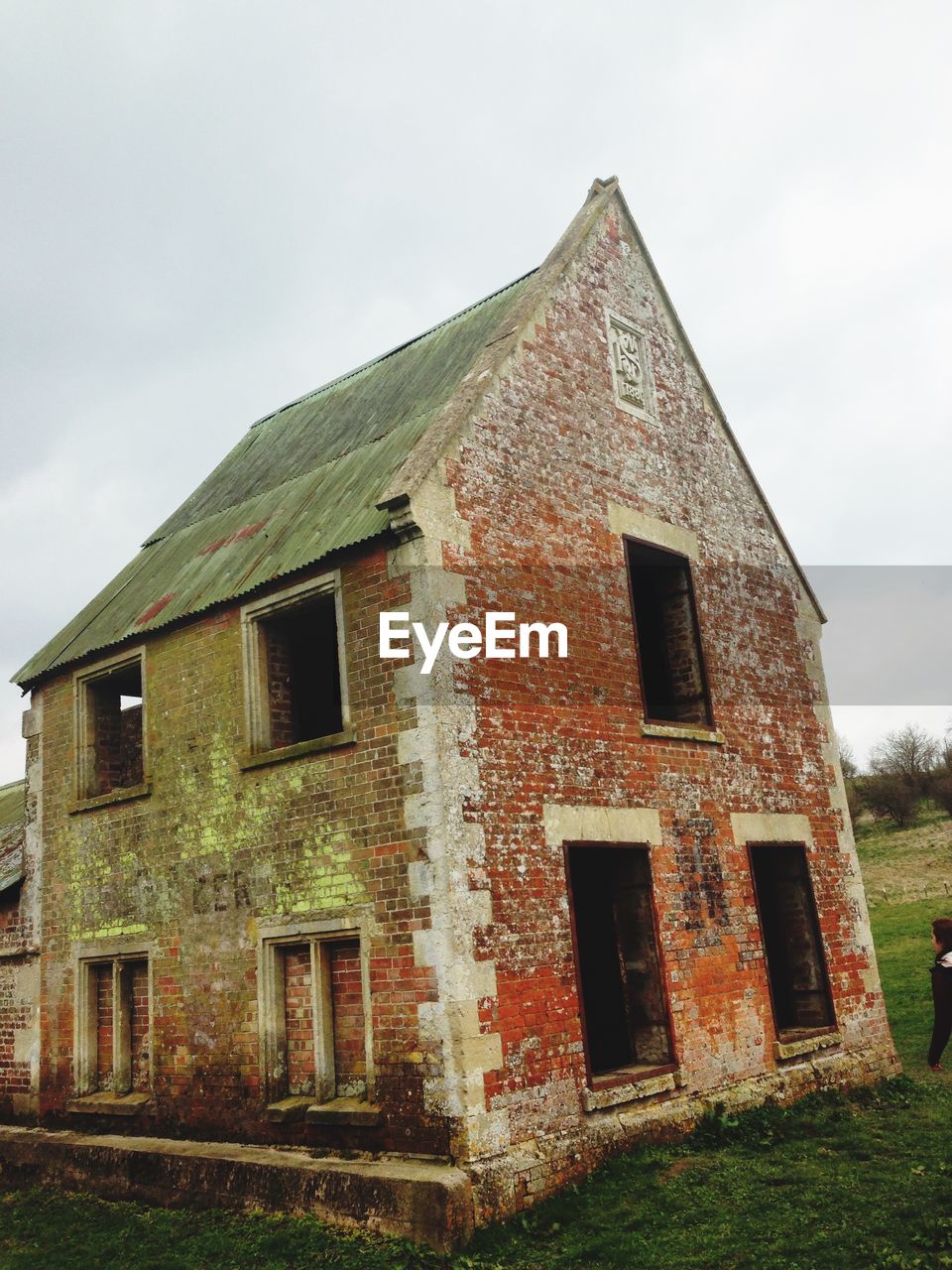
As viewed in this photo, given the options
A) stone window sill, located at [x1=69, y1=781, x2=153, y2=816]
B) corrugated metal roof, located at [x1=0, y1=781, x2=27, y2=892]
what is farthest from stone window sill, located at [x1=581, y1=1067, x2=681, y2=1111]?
corrugated metal roof, located at [x1=0, y1=781, x2=27, y2=892]

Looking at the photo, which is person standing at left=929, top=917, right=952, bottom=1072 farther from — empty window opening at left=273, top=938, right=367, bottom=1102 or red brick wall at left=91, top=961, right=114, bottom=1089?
red brick wall at left=91, top=961, right=114, bottom=1089

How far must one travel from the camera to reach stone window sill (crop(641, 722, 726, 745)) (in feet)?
34.5

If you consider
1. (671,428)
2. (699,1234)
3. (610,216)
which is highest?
(610,216)

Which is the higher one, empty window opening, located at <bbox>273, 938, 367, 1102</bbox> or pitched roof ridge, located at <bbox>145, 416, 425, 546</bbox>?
pitched roof ridge, located at <bbox>145, 416, 425, 546</bbox>

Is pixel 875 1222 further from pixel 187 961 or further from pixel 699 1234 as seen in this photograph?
pixel 187 961

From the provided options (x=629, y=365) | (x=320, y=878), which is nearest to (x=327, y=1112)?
(x=320, y=878)

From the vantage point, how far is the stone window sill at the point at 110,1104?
1033 centimetres

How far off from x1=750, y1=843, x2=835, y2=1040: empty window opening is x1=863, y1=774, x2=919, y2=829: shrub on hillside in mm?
35161

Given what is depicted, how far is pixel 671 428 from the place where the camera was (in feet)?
41.0

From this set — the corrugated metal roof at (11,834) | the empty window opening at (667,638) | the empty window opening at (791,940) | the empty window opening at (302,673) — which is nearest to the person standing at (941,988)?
the empty window opening at (791,940)

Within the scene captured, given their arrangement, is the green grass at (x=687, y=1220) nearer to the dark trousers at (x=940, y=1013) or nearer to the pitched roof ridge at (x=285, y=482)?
the dark trousers at (x=940, y=1013)

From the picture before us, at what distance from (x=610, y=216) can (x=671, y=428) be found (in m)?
2.70

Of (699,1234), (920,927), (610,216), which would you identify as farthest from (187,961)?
(920,927)

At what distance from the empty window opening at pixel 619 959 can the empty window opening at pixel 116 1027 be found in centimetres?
459
